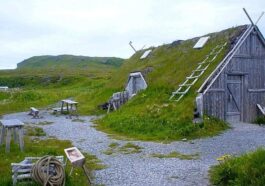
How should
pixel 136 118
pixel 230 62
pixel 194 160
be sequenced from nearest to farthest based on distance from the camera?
pixel 194 160 → pixel 136 118 → pixel 230 62

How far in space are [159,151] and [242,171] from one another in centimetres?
633

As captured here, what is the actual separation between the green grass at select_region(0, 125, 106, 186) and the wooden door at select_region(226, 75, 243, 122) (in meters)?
10.9

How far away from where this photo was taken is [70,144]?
61.0 feet

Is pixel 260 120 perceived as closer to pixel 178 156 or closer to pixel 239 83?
pixel 239 83

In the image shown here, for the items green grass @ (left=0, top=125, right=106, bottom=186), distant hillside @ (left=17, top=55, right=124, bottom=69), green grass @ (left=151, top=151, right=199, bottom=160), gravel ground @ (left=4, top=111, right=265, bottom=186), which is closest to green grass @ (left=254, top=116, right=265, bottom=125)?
gravel ground @ (left=4, top=111, right=265, bottom=186)

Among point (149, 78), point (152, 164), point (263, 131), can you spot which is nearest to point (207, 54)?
point (149, 78)

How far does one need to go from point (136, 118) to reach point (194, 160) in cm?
853

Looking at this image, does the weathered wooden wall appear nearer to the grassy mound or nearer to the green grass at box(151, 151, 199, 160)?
the grassy mound

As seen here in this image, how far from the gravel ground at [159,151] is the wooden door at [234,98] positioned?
116cm

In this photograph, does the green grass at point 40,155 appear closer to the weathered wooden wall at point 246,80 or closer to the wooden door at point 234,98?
the weathered wooden wall at point 246,80

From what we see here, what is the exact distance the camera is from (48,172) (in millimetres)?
10695

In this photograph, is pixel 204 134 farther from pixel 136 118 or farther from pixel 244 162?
pixel 244 162

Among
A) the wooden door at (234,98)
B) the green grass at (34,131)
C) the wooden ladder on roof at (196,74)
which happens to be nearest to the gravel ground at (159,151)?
the green grass at (34,131)

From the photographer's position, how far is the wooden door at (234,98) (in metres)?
25.0
